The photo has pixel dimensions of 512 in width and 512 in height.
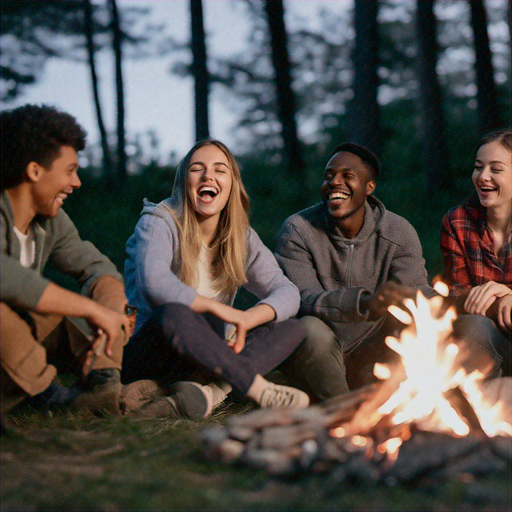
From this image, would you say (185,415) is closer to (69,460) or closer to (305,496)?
(69,460)

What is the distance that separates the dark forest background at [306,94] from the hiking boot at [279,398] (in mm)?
5403

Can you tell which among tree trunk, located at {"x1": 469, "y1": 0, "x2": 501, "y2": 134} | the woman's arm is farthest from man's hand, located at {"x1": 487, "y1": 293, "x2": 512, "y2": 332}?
tree trunk, located at {"x1": 469, "y1": 0, "x2": 501, "y2": 134}

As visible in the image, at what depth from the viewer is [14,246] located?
3385mm

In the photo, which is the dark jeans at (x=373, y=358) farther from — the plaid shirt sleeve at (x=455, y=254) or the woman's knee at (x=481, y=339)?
the plaid shirt sleeve at (x=455, y=254)

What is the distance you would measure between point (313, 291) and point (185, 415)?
3.67ft

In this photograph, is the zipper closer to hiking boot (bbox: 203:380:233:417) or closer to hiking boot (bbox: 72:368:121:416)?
hiking boot (bbox: 203:380:233:417)

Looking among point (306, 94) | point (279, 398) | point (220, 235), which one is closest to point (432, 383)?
point (279, 398)

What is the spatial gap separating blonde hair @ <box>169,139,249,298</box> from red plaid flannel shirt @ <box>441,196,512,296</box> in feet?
4.51

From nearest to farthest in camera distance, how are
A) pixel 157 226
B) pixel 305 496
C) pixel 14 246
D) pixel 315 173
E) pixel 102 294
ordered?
pixel 305 496 → pixel 14 246 → pixel 102 294 → pixel 157 226 → pixel 315 173

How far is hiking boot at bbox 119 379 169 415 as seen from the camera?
380 centimetres

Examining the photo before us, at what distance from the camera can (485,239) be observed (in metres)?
4.32

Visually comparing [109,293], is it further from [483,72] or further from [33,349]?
[483,72]

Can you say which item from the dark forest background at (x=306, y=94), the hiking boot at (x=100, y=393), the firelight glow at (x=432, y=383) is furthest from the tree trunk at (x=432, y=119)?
the hiking boot at (x=100, y=393)

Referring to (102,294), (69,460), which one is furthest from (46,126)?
(69,460)
